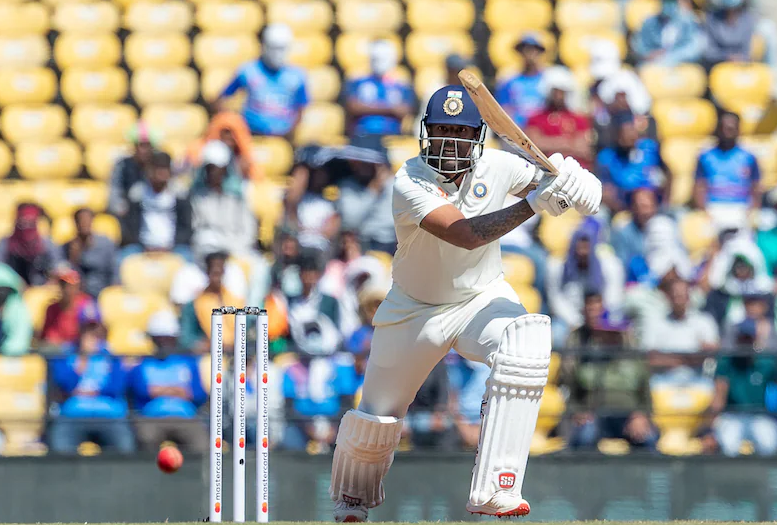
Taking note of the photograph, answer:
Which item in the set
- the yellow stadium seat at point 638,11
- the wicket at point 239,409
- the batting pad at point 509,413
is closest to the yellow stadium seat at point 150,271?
the yellow stadium seat at point 638,11

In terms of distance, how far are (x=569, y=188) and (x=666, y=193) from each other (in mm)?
4669

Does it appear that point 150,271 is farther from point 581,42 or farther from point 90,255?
point 581,42

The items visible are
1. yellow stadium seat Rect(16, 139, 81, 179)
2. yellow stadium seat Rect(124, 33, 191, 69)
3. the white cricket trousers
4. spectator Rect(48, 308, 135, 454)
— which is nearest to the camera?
the white cricket trousers

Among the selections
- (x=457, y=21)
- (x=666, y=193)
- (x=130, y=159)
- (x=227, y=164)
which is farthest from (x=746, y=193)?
(x=130, y=159)

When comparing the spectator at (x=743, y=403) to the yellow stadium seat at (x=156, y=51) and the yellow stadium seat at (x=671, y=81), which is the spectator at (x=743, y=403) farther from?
the yellow stadium seat at (x=156, y=51)

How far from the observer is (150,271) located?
344 inches

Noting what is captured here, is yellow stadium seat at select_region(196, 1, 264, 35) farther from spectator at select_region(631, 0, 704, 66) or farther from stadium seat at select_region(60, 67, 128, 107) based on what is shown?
spectator at select_region(631, 0, 704, 66)

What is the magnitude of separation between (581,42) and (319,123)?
2038 millimetres

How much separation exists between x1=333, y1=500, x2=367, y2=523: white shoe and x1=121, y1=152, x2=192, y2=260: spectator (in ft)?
12.0

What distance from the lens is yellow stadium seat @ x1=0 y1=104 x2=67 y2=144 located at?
392 inches

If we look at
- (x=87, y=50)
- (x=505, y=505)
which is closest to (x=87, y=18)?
(x=87, y=50)

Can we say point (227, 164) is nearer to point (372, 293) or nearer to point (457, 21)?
point (372, 293)

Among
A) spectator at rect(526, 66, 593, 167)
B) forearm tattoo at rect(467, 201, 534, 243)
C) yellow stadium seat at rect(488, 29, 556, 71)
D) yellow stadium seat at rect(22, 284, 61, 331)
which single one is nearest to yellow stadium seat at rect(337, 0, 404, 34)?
yellow stadium seat at rect(488, 29, 556, 71)

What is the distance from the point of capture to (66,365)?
7.73 m
